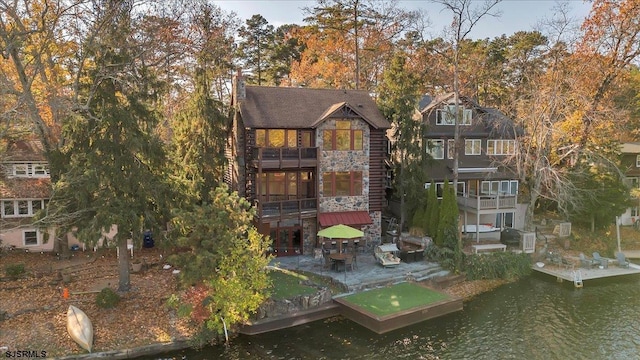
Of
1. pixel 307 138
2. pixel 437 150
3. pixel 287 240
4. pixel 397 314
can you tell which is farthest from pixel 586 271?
pixel 307 138

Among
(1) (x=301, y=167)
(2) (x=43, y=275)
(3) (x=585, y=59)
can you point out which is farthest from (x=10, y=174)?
(3) (x=585, y=59)

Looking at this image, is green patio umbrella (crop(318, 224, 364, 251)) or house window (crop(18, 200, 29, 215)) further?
house window (crop(18, 200, 29, 215))

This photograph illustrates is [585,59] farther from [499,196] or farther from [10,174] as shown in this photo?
[10,174]

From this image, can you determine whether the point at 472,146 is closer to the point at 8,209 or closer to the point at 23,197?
the point at 23,197

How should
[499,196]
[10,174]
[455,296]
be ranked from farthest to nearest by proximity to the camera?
[499,196], [10,174], [455,296]

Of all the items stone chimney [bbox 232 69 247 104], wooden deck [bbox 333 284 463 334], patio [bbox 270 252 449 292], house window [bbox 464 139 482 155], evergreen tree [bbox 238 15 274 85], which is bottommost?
wooden deck [bbox 333 284 463 334]

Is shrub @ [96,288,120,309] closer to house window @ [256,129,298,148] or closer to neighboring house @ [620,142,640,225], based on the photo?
house window @ [256,129,298,148]

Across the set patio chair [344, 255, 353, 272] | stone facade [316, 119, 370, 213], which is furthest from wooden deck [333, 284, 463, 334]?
stone facade [316, 119, 370, 213]
